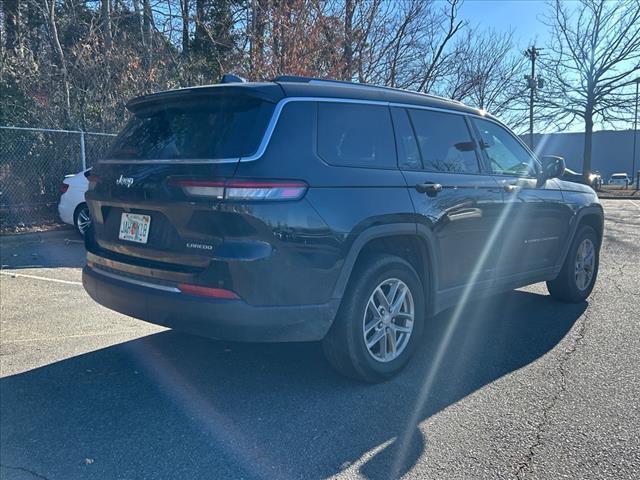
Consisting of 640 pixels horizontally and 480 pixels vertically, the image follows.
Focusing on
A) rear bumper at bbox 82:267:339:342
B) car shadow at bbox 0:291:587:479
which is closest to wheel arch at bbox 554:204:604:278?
car shadow at bbox 0:291:587:479

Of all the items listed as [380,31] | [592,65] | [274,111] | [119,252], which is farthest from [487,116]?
[592,65]

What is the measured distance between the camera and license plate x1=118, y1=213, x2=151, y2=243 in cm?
359

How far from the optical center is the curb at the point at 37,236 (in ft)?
31.9

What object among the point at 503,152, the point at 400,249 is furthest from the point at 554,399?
the point at 503,152

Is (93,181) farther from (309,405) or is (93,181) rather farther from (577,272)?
(577,272)

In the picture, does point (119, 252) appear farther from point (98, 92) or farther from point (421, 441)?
point (98, 92)

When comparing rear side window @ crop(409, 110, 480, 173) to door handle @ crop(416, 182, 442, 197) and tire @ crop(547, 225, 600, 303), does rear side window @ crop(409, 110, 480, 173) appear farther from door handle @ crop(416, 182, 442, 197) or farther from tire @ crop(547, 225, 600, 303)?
tire @ crop(547, 225, 600, 303)

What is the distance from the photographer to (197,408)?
358cm

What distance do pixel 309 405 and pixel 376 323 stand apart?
719mm

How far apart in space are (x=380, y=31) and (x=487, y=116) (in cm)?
1009

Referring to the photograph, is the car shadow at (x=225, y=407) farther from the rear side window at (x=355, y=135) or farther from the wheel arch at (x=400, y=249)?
the rear side window at (x=355, y=135)

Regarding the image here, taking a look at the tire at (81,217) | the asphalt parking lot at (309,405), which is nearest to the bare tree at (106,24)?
the tire at (81,217)

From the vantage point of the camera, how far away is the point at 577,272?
6219 millimetres

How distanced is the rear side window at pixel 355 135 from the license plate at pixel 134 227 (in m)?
1.19
